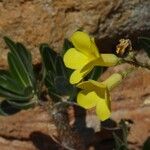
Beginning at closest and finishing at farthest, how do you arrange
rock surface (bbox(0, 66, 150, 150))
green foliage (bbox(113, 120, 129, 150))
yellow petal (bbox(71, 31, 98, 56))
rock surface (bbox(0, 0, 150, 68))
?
yellow petal (bbox(71, 31, 98, 56))
green foliage (bbox(113, 120, 129, 150))
rock surface (bbox(0, 0, 150, 68))
rock surface (bbox(0, 66, 150, 150))

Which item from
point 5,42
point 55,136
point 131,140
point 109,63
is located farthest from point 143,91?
point 109,63

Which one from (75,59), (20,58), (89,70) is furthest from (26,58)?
(89,70)

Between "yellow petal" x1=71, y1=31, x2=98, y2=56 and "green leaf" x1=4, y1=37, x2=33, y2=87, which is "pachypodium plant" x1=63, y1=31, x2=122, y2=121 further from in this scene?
"green leaf" x1=4, y1=37, x2=33, y2=87

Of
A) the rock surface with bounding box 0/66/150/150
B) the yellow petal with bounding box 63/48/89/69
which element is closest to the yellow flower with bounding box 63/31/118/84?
the yellow petal with bounding box 63/48/89/69

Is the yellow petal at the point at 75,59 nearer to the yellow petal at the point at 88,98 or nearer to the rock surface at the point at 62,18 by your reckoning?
the yellow petal at the point at 88,98

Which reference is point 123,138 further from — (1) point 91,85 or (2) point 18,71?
(1) point 91,85

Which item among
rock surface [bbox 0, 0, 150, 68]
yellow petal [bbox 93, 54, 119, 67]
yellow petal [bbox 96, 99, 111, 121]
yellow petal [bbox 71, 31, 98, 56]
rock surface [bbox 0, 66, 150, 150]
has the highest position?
yellow petal [bbox 71, 31, 98, 56]

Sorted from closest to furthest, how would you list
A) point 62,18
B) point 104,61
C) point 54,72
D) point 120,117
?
point 104,61 < point 54,72 < point 62,18 < point 120,117

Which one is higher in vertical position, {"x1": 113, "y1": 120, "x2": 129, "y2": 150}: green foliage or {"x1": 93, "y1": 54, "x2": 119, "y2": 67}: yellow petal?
{"x1": 93, "y1": 54, "x2": 119, "y2": 67}: yellow petal
